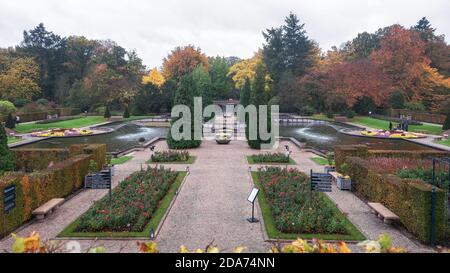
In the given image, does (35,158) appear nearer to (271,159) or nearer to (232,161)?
(232,161)

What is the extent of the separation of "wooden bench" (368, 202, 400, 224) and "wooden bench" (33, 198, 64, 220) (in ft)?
31.9

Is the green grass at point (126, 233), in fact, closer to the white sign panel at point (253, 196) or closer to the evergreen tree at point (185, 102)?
the white sign panel at point (253, 196)

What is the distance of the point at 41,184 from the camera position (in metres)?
12.2

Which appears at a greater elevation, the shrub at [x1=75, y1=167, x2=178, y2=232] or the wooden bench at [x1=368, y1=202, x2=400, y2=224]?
the shrub at [x1=75, y1=167, x2=178, y2=232]

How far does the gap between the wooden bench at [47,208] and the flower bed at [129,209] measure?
1.21m

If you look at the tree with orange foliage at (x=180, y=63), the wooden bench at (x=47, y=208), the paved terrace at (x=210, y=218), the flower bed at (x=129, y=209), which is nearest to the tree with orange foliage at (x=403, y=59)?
the tree with orange foliage at (x=180, y=63)

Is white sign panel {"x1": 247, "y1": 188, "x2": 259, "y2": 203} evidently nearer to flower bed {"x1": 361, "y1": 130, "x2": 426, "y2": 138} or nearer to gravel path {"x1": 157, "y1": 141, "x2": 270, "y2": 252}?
gravel path {"x1": 157, "y1": 141, "x2": 270, "y2": 252}

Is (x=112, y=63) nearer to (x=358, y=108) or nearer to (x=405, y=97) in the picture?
(x=358, y=108)

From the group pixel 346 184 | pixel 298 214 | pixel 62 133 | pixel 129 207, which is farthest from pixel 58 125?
pixel 298 214

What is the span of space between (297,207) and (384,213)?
244cm

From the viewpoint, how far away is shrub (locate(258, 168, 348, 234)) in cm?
1020

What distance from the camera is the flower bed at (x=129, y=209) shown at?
1023 cm

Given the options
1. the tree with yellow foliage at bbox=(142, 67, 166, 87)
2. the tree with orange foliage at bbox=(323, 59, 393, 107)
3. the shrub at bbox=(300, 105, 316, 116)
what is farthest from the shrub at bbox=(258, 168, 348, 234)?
the tree with yellow foliage at bbox=(142, 67, 166, 87)
